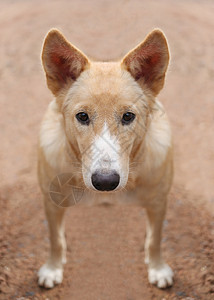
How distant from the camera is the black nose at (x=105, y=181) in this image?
141 inches

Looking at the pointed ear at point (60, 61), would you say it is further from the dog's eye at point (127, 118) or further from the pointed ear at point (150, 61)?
the dog's eye at point (127, 118)

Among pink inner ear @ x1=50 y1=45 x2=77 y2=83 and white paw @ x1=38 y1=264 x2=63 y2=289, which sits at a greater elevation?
pink inner ear @ x1=50 y1=45 x2=77 y2=83

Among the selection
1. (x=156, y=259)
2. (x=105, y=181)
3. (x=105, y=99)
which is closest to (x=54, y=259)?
(x=156, y=259)

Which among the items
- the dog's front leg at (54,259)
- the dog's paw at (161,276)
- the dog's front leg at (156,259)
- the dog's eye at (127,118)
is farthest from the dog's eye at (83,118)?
the dog's paw at (161,276)

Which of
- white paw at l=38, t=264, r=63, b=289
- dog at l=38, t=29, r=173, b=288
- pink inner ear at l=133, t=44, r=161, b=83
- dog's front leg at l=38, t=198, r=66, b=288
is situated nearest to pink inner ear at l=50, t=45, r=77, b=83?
dog at l=38, t=29, r=173, b=288

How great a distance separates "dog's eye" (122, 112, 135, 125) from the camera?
152 inches

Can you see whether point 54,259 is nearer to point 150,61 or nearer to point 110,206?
point 110,206

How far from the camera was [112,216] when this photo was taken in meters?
6.02

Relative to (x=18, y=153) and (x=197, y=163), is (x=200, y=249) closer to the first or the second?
(x=197, y=163)

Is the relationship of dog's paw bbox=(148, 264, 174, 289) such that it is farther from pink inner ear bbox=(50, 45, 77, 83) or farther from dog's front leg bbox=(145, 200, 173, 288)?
pink inner ear bbox=(50, 45, 77, 83)

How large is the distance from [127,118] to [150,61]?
549 millimetres

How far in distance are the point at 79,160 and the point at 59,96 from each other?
58 centimetres

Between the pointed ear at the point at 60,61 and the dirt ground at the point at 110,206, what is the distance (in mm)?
2159

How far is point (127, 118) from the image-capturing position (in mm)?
3869
